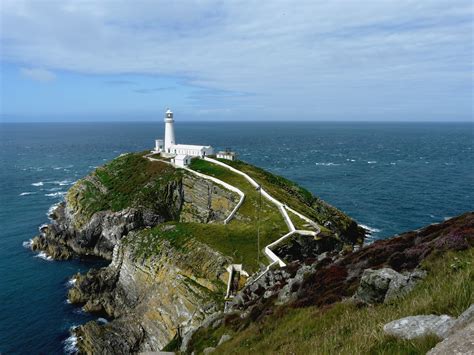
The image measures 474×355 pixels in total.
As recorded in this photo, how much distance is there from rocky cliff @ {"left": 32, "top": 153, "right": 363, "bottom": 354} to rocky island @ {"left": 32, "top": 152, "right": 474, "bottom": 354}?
17cm

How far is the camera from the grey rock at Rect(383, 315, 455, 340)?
723 centimetres

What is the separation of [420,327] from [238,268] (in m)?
32.9

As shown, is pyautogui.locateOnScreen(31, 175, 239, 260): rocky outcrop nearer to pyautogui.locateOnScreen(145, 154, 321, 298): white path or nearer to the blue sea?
pyautogui.locateOnScreen(145, 154, 321, 298): white path

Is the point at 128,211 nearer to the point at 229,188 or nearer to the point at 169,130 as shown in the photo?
the point at 229,188

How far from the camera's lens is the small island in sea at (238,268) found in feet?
35.4

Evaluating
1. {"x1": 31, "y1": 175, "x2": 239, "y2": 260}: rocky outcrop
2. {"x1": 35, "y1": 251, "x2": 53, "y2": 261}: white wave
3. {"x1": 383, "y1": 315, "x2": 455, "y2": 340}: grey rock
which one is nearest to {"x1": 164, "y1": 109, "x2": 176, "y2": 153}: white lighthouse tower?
{"x1": 31, "y1": 175, "x2": 239, "y2": 260}: rocky outcrop

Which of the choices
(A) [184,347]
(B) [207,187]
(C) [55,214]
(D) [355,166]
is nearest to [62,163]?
(C) [55,214]

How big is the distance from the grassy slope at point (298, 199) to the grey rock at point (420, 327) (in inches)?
1930

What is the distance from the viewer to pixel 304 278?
2514 cm

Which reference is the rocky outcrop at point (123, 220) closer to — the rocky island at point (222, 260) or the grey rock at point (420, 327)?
the rocky island at point (222, 260)

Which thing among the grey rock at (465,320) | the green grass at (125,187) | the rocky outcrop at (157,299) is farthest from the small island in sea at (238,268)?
the green grass at (125,187)

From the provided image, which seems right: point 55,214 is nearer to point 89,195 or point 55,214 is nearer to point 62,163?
point 89,195

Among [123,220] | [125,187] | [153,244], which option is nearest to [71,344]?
[153,244]

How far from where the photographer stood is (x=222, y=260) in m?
41.2
